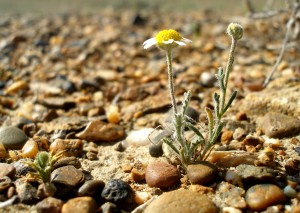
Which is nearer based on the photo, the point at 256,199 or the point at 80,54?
the point at 256,199

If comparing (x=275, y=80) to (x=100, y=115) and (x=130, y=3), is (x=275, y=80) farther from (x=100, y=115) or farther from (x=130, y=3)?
(x=130, y=3)

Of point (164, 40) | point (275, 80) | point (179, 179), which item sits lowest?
point (179, 179)

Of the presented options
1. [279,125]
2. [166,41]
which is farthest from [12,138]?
[279,125]

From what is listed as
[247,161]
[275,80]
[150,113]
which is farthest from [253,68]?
[247,161]

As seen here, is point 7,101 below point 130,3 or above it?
below

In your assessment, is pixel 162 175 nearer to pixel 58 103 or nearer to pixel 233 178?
pixel 233 178

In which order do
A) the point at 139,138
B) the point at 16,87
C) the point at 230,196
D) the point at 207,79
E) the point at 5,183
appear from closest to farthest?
Answer: the point at 230,196 → the point at 5,183 → the point at 139,138 → the point at 207,79 → the point at 16,87

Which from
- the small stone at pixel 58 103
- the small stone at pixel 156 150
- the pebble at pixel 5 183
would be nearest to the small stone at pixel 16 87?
the small stone at pixel 58 103
